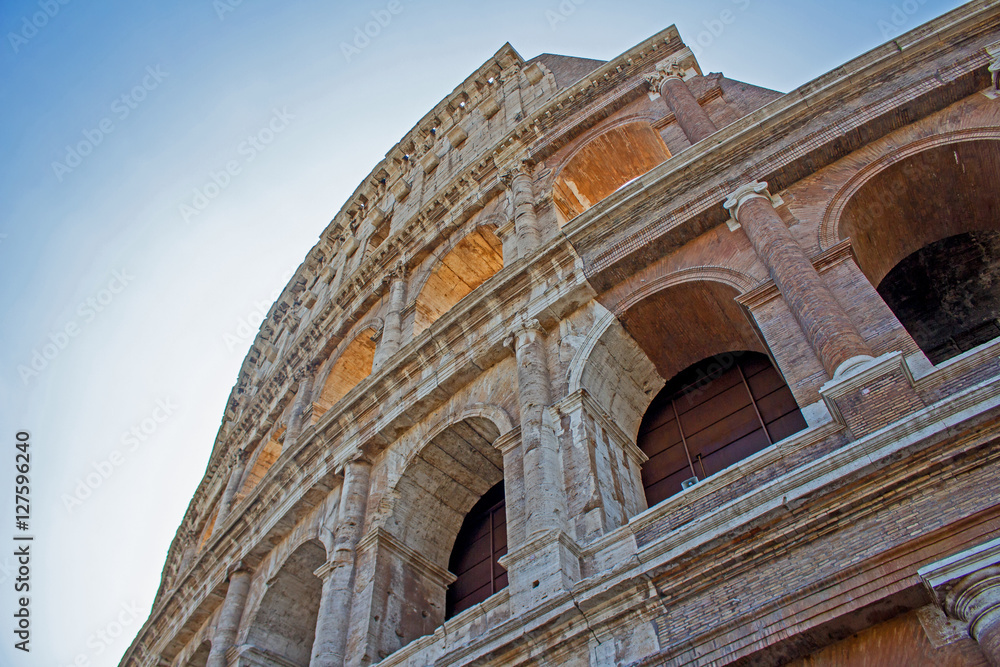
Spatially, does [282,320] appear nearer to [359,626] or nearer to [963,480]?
[359,626]

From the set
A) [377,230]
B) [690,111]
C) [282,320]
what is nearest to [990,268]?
[690,111]

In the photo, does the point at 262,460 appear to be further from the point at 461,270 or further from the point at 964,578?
the point at 964,578

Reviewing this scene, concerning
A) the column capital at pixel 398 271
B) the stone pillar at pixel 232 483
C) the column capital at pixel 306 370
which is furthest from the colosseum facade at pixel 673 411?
the stone pillar at pixel 232 483

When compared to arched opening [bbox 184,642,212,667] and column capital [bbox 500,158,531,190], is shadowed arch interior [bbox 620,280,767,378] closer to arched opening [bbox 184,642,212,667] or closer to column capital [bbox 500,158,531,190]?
column capital [bbox 500,158,531,190]

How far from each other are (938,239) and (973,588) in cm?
532

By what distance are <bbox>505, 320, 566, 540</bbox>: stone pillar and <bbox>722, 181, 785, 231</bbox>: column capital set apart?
2.49m

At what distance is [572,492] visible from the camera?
284 inches

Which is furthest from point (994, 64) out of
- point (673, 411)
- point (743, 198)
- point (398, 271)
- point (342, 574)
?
point (398, 271)

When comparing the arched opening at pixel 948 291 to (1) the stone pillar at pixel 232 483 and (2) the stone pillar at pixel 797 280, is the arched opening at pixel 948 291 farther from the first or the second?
(1) the stone pillar at pixel 232 483

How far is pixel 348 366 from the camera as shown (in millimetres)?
15305

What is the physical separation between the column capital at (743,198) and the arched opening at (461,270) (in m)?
5.83

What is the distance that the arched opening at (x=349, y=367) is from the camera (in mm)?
15023

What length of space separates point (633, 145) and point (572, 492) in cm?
782

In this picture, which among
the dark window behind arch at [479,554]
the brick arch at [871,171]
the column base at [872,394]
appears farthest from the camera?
the dark window behind arch at [479,554]
